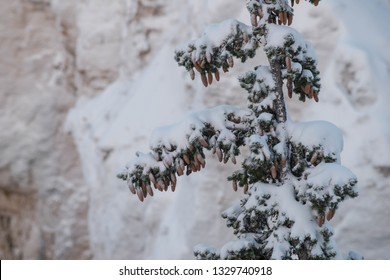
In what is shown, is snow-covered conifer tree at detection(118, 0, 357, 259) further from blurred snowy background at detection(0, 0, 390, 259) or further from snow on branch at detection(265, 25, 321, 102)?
blurred snowy background at detection(0, 0, 390, 259)

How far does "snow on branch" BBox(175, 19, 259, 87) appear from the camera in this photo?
3.83 metres

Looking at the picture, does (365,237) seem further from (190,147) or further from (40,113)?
(40,113)

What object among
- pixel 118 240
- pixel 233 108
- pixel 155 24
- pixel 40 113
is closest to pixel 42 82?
pixel 40 113

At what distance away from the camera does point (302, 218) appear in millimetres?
3775

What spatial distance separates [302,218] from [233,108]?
2.50 feet

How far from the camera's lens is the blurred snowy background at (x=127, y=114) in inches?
303

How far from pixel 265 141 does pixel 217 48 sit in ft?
1.90

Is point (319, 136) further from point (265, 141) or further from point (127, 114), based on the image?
point (127, 114)

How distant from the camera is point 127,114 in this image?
408 inches

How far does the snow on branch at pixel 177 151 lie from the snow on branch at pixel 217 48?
26 centimetres

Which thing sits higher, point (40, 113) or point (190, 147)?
point (40, 113)

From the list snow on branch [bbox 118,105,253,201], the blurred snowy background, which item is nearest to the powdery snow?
snow on branch [bbox 118,105,253,201]
